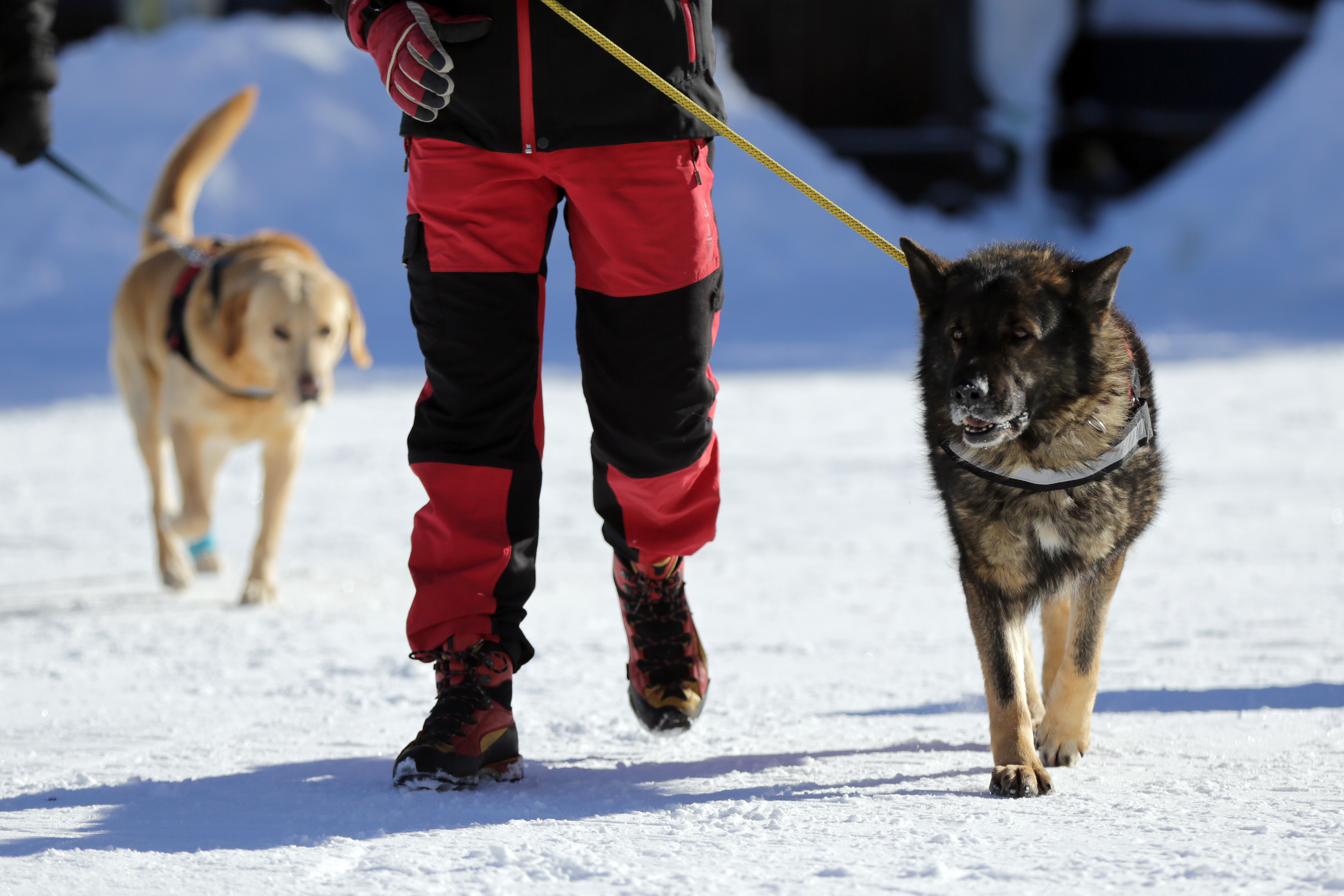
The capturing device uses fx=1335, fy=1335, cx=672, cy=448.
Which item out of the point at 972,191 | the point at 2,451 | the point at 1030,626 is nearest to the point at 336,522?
the point at 2,451

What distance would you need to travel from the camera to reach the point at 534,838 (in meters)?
1.75

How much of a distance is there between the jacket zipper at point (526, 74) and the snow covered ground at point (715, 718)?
3.25 ft

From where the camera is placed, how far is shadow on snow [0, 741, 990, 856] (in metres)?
1.79

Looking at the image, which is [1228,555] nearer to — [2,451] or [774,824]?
[774,824]

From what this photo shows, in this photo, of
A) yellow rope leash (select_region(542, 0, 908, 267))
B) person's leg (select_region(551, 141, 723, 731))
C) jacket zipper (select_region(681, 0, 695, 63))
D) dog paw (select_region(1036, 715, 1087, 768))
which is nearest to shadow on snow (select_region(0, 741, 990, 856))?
dog paw (select_region(1036, 715, 1087, 768))

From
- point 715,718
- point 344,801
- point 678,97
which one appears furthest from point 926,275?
point 344,801

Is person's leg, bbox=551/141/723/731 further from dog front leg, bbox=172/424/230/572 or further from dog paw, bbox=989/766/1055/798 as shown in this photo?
dog front leg, bbox=172/424/230/572

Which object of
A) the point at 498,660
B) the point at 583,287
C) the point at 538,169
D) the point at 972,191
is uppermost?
the point at 972,191

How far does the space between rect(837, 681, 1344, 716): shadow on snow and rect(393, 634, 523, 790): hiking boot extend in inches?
28.2

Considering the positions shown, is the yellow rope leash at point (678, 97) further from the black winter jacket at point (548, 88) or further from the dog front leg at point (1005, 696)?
the dog front leg at point (1005, 696)

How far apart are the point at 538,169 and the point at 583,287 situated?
0.21m

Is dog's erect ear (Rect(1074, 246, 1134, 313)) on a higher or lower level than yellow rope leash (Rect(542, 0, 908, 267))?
lower

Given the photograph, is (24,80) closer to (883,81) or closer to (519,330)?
(519,330)

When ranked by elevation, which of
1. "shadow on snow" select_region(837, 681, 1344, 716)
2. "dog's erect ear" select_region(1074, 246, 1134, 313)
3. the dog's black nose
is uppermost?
"dog's erect ear" select_region(1074, 246, 1134, 313)
